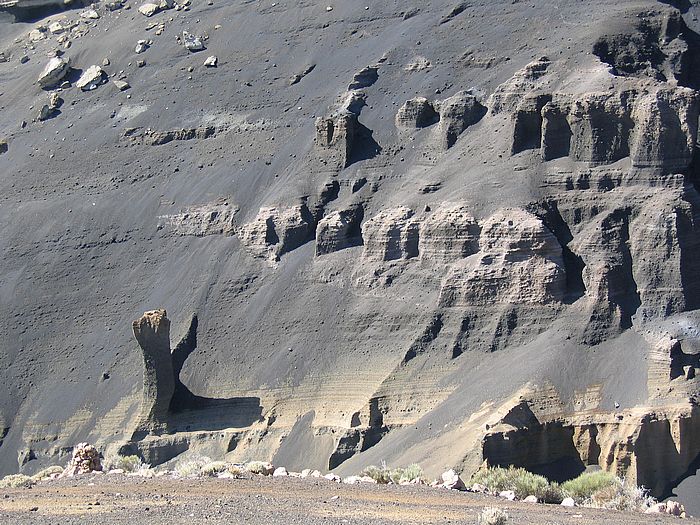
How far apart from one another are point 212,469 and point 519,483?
425 inches

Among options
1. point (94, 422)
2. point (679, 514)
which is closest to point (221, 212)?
point (94, 422)

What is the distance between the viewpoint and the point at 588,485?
54312mm

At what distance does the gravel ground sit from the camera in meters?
38.7

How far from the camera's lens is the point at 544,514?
41.4 m

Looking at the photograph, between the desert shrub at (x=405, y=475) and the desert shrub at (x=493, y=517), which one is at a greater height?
the desert shrub at (x=493, y=517)

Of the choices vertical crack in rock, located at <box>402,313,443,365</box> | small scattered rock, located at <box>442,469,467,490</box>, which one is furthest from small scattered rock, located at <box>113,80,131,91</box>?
small scattered rock, located at <box>442,469,467,490</box>

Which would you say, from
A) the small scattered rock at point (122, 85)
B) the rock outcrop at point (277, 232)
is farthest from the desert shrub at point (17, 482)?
the small scattered rock at point (122, 85)

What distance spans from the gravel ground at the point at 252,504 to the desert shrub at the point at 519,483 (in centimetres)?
571

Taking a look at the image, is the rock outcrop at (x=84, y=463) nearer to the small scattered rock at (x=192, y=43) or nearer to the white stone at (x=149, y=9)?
the small scattered rock at (x=192, y=43)

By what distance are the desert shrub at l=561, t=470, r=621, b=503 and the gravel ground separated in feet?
28.7

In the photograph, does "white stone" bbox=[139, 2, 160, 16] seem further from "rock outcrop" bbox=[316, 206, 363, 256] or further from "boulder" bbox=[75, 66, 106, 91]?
"rock outcrop" bbox=[316, 206, 363, 256]

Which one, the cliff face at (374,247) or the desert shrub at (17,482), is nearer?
the desert shrub at (17,482)

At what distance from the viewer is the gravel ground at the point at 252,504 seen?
38.7 m

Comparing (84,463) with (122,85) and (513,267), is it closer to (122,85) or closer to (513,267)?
(513,267)
